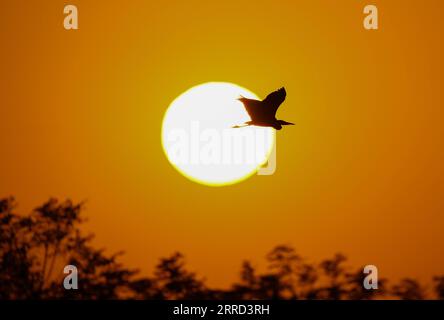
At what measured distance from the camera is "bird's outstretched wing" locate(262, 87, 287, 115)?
18.4 m

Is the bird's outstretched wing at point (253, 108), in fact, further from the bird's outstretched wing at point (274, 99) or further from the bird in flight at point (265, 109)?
the bird's outstretched wing at point (274, 99)

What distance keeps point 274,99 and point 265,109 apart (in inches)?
15.3

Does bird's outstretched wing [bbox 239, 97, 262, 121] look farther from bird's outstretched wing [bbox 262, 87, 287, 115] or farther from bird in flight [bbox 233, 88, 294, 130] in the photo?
bird's outstretched wing [bbox 262, 87, 287, 115]

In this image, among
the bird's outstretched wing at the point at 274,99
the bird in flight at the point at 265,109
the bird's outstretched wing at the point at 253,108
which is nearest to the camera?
the bird's outstretched wing at the point at 274,99

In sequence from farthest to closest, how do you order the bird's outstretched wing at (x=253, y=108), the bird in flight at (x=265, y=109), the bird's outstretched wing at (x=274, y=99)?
the bird's outstretched wing at (x=253, y=108) < the bird in flight at (x=265, y=109) < the bird's outstretched wing at (x=274, y=99)

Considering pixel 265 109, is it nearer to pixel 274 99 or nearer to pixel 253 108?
pixel 253 108

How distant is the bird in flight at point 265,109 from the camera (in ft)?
60.7

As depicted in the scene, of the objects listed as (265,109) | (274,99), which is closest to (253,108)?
(265,109)

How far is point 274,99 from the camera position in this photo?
18609mm

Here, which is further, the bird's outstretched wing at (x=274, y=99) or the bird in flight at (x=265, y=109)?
the bird in flight at (x=265, y=109)

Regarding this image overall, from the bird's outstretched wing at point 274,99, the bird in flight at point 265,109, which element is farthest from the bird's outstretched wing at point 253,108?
the bird's outstretched wing at point 274,99

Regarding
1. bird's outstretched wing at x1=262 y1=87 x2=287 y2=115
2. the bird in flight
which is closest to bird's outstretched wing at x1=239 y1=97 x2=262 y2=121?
the bird in flight
